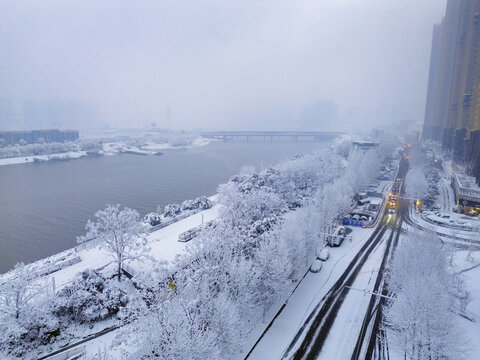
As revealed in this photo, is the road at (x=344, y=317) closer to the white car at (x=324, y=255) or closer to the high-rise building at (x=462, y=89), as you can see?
the white car at (x=324, y=255)

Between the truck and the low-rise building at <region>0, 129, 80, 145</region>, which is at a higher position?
the low-rise building at <region>0, 129, 80, 145</region>

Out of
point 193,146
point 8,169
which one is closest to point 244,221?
point 8,169

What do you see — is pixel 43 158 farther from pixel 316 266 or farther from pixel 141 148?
pixel 316 266

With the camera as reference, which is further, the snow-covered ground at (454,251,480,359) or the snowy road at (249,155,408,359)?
the snow-covered ground at (454,251,480,359)

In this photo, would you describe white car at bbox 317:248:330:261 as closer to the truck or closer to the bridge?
the truck

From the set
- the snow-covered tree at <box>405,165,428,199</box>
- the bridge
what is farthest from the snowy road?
the bridge

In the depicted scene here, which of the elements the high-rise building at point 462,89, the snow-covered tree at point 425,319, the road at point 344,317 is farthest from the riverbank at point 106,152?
the snow-covered tree at point 425,319
